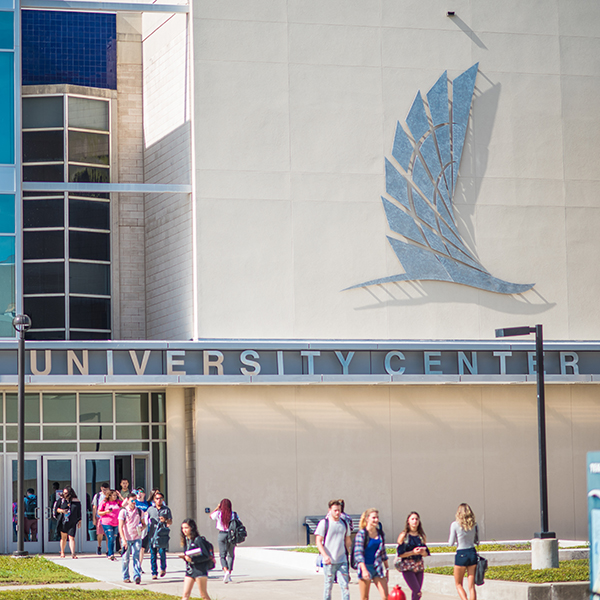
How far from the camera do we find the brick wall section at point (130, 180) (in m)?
29.8

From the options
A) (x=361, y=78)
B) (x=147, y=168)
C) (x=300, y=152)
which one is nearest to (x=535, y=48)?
(x=361, y=78)

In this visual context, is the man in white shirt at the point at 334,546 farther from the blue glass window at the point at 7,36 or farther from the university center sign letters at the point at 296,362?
the blue glass window at the point at 7,36

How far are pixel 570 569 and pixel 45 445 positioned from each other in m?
14.4

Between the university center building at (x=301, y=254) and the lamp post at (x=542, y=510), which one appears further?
the university center building at (x=301, y=254)

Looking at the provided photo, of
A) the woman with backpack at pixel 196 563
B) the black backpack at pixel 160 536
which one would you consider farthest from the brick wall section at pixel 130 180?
the woman with backpack at pixel 196 563

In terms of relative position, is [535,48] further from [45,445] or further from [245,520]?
[45,445]

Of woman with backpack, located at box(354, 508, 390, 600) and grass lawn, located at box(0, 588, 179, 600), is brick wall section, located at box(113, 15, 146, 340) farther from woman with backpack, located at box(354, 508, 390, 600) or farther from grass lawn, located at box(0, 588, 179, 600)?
woman with backpack, located at box(354, 508, 390, 600)

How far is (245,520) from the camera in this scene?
26.8m

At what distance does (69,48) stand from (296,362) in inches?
435

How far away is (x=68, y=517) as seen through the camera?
25.3 meters

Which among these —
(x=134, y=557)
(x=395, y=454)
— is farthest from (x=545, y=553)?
(x=395, y=454)

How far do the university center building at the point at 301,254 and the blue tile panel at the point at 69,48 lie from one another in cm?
6

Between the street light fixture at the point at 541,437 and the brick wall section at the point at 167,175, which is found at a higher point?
the brick wall section at the point at 167,175

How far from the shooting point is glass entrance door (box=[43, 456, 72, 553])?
90.0ft
